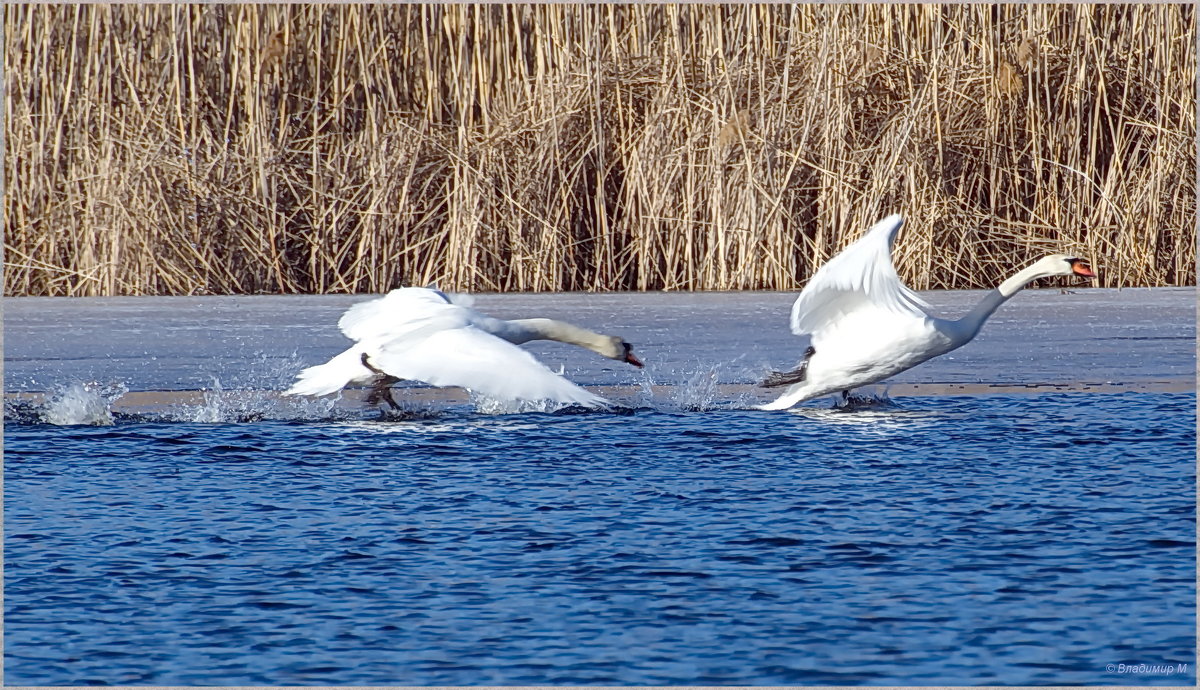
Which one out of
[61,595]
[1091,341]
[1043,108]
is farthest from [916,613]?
[1043,108]

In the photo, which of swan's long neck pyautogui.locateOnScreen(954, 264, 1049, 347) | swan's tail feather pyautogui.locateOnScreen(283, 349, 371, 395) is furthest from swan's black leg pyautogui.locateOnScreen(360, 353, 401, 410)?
swan's long neck pyautogui.locateOnScreen(954, 264, 1049, 347)

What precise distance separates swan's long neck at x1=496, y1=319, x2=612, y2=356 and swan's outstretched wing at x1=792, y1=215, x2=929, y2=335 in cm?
104

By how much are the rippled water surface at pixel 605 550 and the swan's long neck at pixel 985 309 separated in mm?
434

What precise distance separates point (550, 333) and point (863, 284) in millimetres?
1737

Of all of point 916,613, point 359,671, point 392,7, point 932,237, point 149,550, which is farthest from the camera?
point 392,7

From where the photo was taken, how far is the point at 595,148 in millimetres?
13703

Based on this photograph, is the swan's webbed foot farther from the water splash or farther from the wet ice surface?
the water splash

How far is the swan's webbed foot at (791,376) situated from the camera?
891 cm

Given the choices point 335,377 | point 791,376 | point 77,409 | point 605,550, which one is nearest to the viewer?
point 605,550

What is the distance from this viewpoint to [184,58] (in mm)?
13969

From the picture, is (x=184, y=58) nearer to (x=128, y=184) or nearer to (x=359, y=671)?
(x=128, y=184)

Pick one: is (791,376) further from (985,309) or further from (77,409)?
(77,409)

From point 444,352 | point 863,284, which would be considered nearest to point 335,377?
point 444,352

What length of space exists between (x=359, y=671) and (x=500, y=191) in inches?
370
